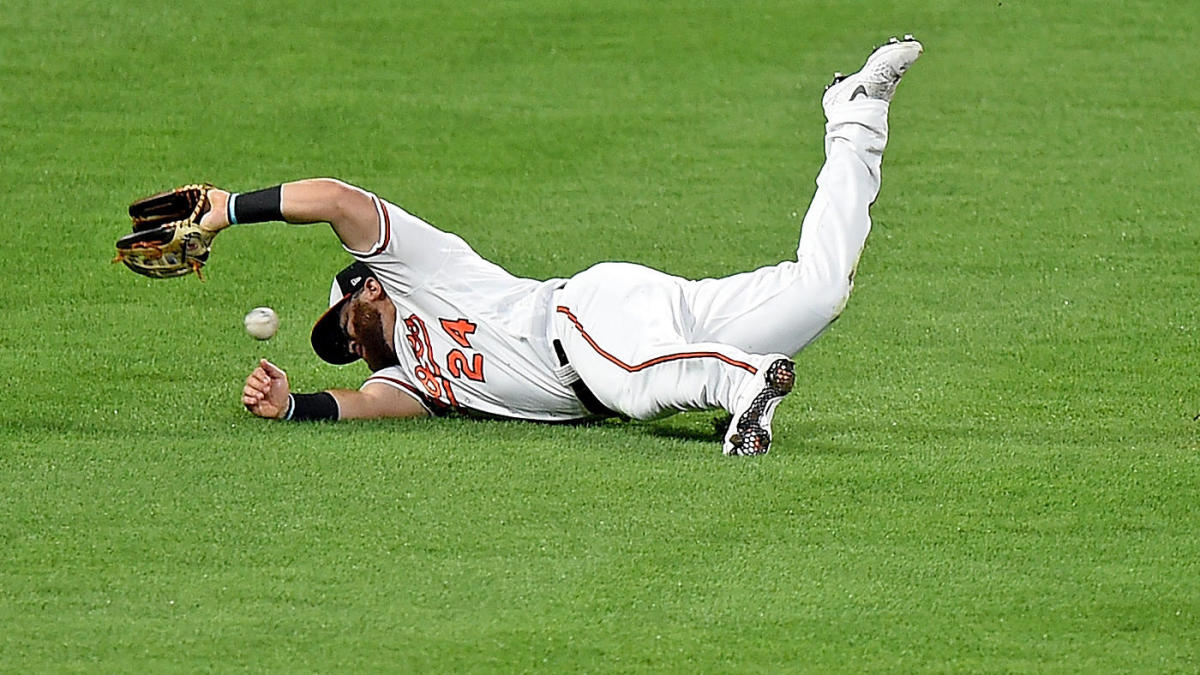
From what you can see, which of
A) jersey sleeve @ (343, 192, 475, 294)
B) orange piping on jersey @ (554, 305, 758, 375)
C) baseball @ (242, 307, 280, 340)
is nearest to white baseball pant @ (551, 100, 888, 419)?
orange piping on jersey @ (554, 305, 758, 375)

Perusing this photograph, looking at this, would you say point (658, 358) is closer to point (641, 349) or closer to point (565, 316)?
point (641, 349)

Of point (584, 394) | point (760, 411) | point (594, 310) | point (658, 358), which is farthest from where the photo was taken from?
point (584, 394)

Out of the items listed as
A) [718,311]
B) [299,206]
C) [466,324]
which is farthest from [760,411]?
[299,206]

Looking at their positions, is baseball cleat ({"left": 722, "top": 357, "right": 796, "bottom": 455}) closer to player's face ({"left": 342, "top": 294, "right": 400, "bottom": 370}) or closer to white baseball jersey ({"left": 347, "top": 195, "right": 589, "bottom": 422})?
white baseball jersey ({"left": 347, "top": 195, "right": 589, "bottom": 422})

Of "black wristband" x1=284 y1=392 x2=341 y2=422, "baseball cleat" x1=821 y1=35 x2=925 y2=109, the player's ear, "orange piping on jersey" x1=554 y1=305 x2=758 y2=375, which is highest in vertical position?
"baseball cleat" x1=821 y1=35 x2=925 y2=109

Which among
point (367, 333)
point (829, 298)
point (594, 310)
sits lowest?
point (367, 333)

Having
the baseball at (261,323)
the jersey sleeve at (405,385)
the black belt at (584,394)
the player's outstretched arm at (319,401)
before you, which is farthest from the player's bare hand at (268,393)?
the black belt at (584,394)

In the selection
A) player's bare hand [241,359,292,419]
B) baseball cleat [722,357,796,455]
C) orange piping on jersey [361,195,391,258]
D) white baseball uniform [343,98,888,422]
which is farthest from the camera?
player's bare hand [241,359,292,419]

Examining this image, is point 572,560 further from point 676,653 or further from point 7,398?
point 7,398
